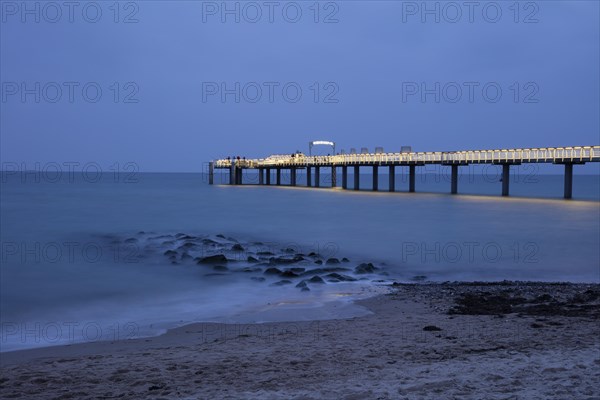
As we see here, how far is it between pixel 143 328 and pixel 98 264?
7.44 m

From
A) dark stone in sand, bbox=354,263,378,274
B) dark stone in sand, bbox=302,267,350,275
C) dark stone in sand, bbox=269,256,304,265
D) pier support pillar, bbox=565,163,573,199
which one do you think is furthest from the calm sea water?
pier support pillar, bbox=565,163,573,199

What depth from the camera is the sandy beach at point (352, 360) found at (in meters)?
5.31

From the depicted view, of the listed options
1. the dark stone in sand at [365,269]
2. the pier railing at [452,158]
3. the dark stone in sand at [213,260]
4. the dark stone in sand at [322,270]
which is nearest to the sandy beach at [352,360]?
the dark stone in sand at [322,270]

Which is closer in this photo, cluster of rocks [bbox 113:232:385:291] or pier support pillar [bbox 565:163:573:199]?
cluster of rocks [bbox 113:232:385:291]

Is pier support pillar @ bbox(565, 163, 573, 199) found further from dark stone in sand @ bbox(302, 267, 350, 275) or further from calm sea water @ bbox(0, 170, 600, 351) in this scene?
dark stone in sand @ bbox(302, 267, 350, 275)

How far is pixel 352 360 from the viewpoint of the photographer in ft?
20.7

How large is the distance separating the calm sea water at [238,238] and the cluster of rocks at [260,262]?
53 centimetres

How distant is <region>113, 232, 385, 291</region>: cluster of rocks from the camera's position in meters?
12.6

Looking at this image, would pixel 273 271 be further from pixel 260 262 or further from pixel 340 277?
pixel 260 262

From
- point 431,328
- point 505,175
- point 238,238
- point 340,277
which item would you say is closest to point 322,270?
point 340,277

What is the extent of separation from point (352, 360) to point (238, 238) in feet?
54.5

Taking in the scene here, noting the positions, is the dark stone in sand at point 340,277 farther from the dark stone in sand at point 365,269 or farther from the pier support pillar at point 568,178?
the pier support pillar at point 568,178

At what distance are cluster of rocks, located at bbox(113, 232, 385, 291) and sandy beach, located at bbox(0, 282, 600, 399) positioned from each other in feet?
11.7

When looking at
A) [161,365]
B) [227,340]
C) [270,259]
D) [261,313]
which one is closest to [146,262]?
[270,259]
